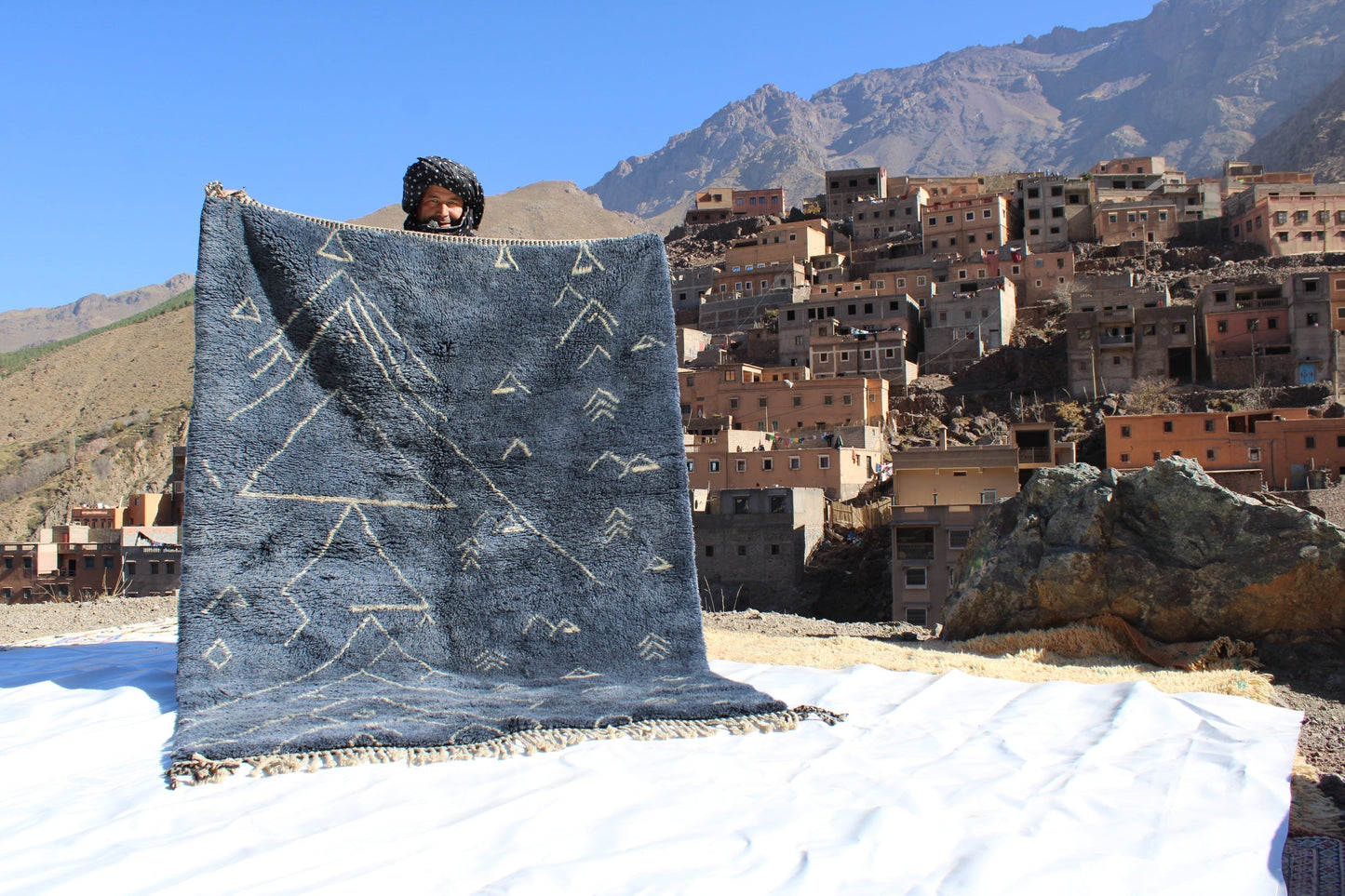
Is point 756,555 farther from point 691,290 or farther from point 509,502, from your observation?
point 691,290

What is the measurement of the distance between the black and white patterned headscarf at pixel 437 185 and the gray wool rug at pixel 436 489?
307 mm

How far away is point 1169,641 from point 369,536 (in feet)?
14.3

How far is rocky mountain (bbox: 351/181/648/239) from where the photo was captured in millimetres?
116688

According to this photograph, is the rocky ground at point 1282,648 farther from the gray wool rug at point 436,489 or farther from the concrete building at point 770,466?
the concrete building at point 770,466

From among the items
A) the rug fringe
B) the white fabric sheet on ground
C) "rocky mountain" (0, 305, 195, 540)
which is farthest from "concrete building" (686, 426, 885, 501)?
"rocky mountain" (0, 305, 195, 540)

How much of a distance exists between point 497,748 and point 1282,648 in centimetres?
430

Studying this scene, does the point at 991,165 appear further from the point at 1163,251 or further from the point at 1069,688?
Answer: the point at 1069,688

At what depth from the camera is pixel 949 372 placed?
37312 millimetres

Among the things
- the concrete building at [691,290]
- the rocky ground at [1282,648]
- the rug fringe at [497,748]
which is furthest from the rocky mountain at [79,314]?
the rug fringe at [497,748]

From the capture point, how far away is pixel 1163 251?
140 ft

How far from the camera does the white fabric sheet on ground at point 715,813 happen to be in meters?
2.09

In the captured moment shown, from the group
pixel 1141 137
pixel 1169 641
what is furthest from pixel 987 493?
pixel 1141 137

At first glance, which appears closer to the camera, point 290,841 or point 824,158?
point 290,841

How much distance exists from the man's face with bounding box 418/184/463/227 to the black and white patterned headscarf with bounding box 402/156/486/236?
0.01 m
